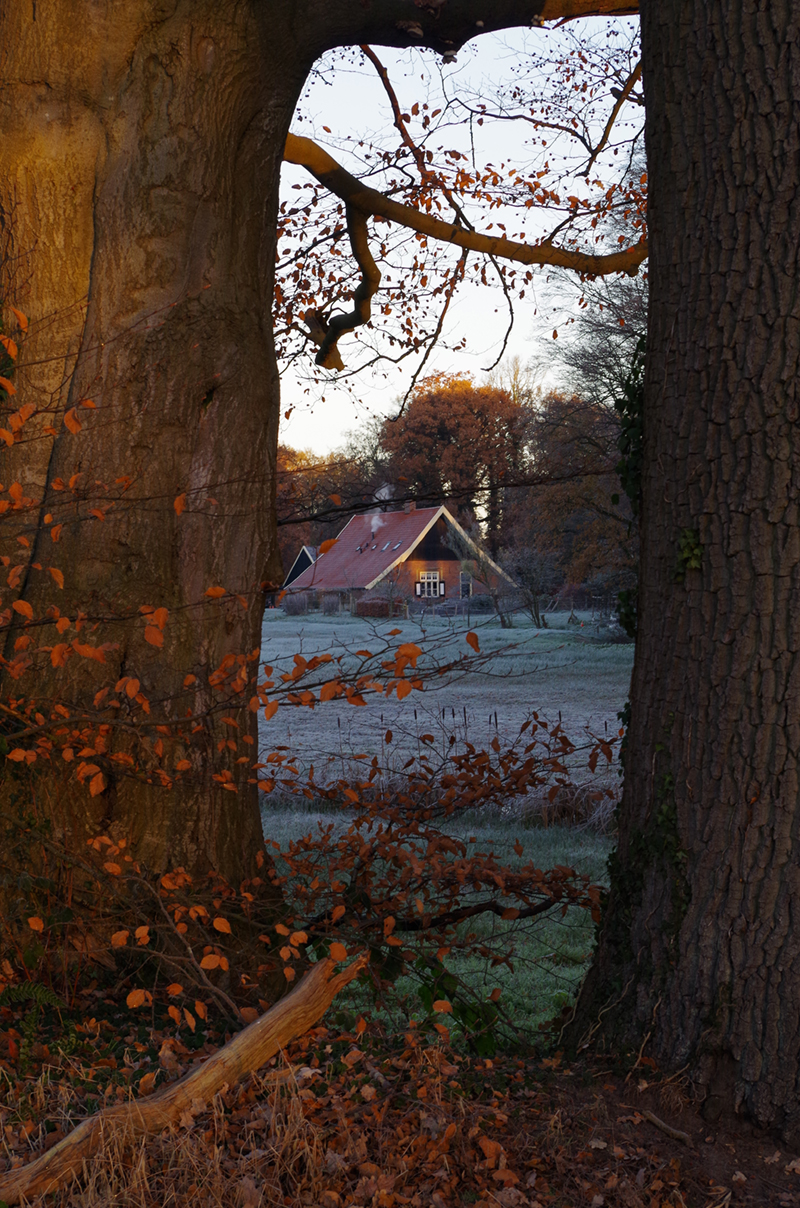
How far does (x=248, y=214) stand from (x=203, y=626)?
2114 mm

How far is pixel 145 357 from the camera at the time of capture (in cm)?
455

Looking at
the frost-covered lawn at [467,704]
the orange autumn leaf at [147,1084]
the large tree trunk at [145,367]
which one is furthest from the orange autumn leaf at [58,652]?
the frost-covered lawn at [467,704]

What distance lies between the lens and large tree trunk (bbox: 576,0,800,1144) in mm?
2998

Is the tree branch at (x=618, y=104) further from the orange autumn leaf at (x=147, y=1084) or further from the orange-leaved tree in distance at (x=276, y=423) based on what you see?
the orange autumn leaf at (x=147, y=1084)

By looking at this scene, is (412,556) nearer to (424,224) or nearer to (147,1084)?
(424,224)

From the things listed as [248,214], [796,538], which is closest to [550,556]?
[248,214]

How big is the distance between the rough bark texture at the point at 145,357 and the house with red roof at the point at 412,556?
19.0m

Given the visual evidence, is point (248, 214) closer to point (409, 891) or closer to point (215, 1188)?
point (409, 891)

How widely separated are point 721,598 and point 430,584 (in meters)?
25.2

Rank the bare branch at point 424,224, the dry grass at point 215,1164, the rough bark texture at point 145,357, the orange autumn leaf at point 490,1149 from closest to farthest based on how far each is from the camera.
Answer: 1. the dry grass at point 215,1164
2. the orange autumn leaf at point 490,1149
3. the rough bark texture at point 145,357
4. the bare branch at point 424,224

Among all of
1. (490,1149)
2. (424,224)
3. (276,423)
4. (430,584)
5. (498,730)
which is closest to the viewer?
(490,1149)

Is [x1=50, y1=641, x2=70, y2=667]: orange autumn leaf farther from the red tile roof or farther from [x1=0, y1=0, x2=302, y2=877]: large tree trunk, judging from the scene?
the red tile roof

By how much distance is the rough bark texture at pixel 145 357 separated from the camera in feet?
14.5

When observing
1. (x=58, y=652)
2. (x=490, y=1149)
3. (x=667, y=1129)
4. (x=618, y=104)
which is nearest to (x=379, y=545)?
(x=618, y=104)
